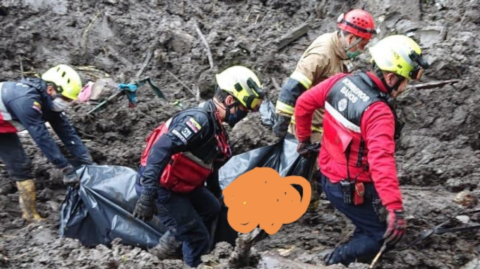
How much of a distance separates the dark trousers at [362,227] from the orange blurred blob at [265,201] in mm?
490

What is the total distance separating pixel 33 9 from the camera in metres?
8.62

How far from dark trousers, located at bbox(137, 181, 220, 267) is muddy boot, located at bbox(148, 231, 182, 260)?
127mm

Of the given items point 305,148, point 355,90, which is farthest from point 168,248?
point 355,90

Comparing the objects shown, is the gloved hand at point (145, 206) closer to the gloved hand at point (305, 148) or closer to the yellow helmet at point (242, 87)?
the yellow helmet at point (242, 87)

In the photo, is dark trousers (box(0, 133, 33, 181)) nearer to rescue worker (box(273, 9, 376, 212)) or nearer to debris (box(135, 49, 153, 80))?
rescue worker (box(273, 9, 376, 212))

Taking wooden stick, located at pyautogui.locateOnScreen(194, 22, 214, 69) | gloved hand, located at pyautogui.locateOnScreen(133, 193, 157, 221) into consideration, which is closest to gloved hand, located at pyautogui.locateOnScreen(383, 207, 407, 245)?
gloved hand, located at pyautogui.locateOnScreen(133, 193, 157, 221)

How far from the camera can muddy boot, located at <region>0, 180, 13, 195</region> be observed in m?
5.83

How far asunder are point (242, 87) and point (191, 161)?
0.64 metres

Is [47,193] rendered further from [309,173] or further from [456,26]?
[456,26]

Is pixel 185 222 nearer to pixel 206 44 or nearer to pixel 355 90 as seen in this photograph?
pixel 355 90

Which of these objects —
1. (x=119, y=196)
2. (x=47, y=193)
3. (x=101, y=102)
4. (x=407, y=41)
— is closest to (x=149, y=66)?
(x=101, y=102)

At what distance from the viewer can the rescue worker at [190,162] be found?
3965 mm

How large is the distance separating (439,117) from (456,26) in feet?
5.13

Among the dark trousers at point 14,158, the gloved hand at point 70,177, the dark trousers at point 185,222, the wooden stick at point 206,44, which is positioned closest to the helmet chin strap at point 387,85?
the dark trousers at point 185,222
